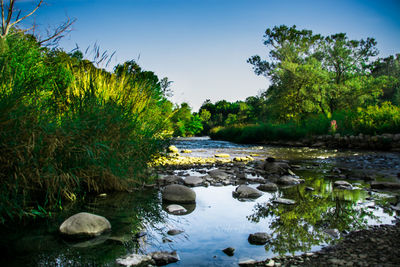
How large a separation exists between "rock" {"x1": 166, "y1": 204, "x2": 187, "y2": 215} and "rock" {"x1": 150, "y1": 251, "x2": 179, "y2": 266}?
114cm

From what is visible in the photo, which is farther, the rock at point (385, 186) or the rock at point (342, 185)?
the rock at point (342, 185)

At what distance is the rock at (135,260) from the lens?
1.78 metres

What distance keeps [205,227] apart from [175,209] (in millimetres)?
663

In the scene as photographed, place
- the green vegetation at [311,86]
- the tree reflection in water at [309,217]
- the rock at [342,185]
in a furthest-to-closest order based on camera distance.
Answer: the green vegetation at [311,86], the rock at [342,185], the tree reflection in water at [309,217]

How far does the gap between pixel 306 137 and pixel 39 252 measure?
1542 centimetres

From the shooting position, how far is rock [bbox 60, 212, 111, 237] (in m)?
2.24

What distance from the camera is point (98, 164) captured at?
3.15 metres

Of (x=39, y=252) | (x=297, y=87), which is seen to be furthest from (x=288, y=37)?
(x=39, y=252)

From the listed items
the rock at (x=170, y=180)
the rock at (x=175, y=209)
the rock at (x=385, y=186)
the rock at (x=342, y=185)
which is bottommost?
the rock at (x=175, y=209)

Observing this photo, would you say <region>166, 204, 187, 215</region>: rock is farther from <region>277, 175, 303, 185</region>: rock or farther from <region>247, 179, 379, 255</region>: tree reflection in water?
<region>277, 175, 303, 185</region>: rock

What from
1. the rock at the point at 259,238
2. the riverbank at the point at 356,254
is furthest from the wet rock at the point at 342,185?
the rock at the point at 259,238

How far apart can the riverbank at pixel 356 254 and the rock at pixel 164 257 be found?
1.82 feet

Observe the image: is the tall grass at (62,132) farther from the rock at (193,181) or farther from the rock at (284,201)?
the rock at (284,201)

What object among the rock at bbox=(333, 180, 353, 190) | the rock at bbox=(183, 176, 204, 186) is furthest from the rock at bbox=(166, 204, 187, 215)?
the rock at bbox=(333, 180, 353, 190)
